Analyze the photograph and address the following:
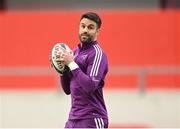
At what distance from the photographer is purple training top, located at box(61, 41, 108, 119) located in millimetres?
4354

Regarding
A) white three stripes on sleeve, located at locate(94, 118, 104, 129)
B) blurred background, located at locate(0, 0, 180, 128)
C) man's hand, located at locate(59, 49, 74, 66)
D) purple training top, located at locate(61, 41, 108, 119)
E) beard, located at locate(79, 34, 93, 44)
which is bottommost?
blurred background, located at locate(0, 0, 180, 128)

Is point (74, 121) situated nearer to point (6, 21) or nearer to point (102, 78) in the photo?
point (102, 78)

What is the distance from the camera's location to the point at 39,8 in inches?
675

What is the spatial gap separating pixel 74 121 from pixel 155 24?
32.9 feet

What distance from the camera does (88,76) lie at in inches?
170

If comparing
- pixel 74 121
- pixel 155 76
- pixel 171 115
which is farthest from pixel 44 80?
pixel 74 121

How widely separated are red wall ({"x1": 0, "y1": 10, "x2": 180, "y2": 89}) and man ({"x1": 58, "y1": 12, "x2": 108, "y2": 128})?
964 centimetres

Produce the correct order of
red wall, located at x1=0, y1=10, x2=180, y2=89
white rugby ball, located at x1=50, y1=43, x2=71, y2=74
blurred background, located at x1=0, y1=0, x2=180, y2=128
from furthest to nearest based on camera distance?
red wall, located at x1=0, y1=10, x2=180, y2=89, blurred background, located at x1=0, y1=0, x2=180, y2=128, white rugby ball, located at x1=50, y1=43, x2=71, y2=74

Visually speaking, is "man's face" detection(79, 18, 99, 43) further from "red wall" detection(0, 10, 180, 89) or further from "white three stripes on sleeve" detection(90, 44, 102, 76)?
"red wall" detection(0, 10, 180, 89)

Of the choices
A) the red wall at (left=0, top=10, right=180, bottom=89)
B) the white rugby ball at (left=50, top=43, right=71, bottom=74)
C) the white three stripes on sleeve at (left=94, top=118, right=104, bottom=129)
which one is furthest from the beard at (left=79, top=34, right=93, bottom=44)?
the red wall at (left=0, top=10, right=180, bottom=89)

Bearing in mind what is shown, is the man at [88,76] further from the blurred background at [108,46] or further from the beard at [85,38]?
the blurred background at [108,46]

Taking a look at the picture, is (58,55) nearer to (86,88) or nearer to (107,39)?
(86,88)

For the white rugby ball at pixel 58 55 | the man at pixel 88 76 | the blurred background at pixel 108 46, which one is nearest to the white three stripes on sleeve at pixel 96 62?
the man at pixel 88 76

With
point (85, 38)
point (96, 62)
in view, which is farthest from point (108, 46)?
point (96, 62)
